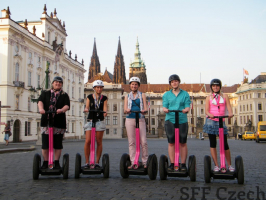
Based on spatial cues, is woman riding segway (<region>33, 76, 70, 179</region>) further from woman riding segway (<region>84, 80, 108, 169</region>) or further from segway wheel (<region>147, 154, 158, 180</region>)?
segway wheel (<region>147, 154, 158, 180</region>)

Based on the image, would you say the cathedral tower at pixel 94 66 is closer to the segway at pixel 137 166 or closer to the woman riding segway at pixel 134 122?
the woman riding segway at pixel 134 122

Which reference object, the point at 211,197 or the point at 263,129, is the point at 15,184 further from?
the point at 263,129

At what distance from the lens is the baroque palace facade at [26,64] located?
3516 centimetres

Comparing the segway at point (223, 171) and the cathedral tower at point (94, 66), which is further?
the cathedral tower at point (94, 66)

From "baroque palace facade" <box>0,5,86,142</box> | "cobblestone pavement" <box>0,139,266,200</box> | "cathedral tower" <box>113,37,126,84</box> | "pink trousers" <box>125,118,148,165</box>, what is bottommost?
"cobblestone pavement" <box>0,139,266,200</box>

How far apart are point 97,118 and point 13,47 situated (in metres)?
32.6

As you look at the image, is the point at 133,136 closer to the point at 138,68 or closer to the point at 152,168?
the point at 152,168

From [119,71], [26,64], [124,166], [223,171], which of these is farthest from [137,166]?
[119,71]

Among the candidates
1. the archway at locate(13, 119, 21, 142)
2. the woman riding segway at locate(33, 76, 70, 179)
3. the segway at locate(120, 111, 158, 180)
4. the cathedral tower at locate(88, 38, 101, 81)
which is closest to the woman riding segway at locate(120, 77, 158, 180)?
the segway at locate(120, 111, 158, 180)

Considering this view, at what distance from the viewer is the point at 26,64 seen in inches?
1566

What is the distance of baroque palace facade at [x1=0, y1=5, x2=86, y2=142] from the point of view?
115 ft

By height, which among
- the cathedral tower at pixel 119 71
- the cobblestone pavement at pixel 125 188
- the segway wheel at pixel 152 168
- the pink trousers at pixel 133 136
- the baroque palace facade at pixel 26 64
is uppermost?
the cathedral tower at pixel 119 71

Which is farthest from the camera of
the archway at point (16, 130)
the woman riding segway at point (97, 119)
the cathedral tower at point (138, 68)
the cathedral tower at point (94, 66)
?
the cathedral tower at point (138, 68)

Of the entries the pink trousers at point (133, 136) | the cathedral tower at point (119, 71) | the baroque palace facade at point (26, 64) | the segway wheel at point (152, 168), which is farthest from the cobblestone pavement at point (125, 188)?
the cathedral tower at point (119, 71)
